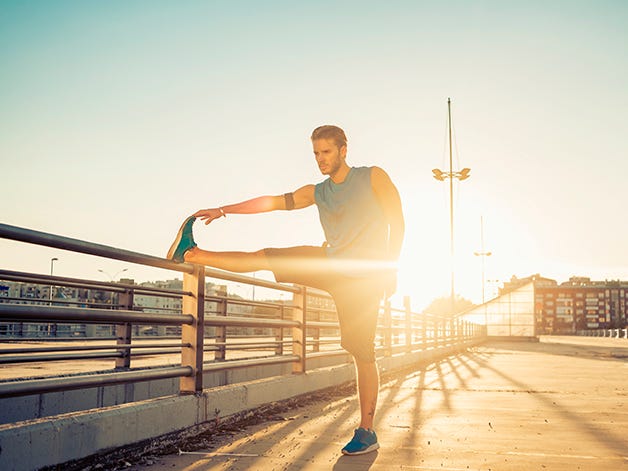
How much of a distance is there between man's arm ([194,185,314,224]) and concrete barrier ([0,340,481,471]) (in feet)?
4.06

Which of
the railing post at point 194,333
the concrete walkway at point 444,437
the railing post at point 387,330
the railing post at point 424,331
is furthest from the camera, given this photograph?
the railing post at point 424,331

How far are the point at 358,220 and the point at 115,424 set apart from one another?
1.79 meters

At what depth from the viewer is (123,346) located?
26.7 ft

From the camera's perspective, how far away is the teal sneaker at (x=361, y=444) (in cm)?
394

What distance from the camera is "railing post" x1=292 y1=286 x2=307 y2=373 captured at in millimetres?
7102

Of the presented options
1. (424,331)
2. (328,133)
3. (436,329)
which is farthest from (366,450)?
(436,329)

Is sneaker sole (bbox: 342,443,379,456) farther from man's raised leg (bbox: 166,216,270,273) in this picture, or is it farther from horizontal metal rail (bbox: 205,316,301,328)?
horizontal metal rail (bbox: 205,316,301,328)

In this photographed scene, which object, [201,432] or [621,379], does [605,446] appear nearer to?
[201,432]

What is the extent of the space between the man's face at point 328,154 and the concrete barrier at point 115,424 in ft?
5.88

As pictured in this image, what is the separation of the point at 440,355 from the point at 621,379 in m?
9.33

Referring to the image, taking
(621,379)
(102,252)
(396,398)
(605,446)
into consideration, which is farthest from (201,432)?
(621,379)

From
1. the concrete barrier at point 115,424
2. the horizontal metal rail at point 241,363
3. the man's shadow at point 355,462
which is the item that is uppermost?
the horizontal metal rail at point 241,363

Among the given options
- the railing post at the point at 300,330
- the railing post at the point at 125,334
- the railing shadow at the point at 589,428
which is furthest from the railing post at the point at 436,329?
the railing post at the point at 300,330

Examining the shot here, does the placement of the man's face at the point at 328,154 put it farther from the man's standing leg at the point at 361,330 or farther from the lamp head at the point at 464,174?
the lamp head at the point at 464,174
